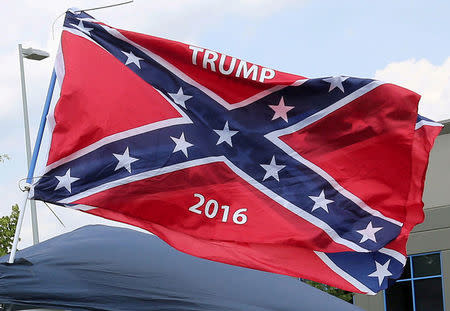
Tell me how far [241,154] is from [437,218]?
58.7ft

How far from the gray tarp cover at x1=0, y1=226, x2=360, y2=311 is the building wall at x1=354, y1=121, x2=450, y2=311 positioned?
15.6m

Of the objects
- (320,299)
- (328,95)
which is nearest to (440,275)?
(320,299)

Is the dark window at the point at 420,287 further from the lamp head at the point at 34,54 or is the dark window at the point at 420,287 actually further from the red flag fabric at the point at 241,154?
the red flag fabric at the point at 241,154

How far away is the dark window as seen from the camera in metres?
24.6

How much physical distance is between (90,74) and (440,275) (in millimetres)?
18405

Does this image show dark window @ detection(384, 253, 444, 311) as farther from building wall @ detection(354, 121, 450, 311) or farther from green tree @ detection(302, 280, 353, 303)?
green tree @ detection(302, 280, 353, 303)

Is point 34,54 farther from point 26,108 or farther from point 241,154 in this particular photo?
point 241,154

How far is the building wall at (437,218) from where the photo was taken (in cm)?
2445

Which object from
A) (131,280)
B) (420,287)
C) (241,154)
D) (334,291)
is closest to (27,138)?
(420,287)

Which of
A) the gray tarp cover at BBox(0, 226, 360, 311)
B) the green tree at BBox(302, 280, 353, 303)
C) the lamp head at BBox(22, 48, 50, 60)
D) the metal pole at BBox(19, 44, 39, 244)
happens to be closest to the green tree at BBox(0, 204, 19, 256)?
the metal pole at BBox(19, 44, 39, 244)

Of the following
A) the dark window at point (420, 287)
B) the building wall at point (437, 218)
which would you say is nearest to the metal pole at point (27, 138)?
the dark window at point (420, 287)

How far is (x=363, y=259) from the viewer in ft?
25.6

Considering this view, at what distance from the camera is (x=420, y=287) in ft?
81.7

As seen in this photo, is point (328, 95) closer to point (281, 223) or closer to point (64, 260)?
point (281, 223)
